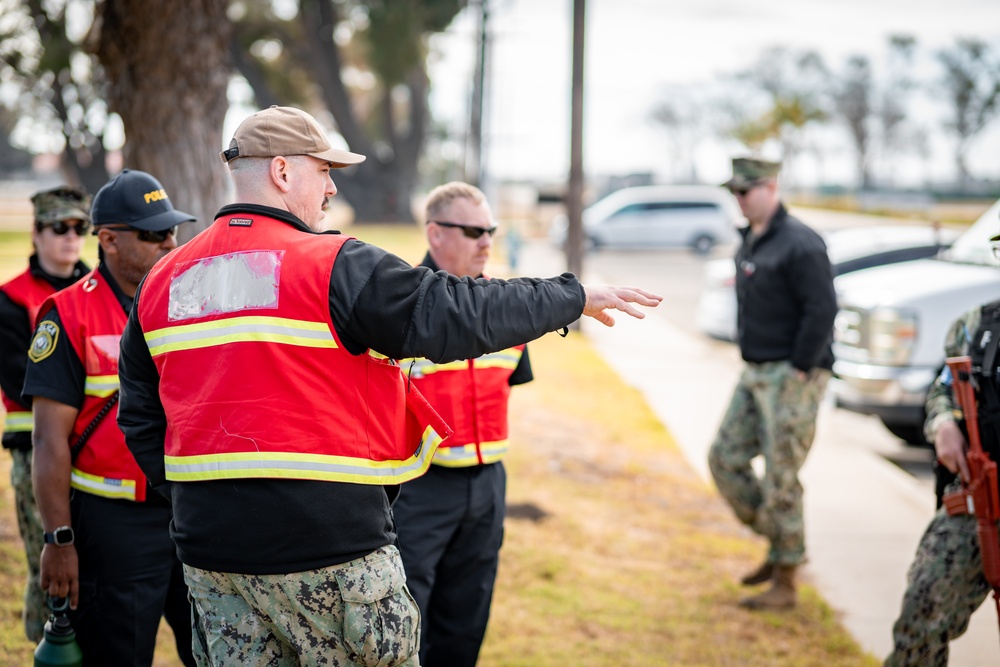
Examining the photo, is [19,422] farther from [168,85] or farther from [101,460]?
[168,85]

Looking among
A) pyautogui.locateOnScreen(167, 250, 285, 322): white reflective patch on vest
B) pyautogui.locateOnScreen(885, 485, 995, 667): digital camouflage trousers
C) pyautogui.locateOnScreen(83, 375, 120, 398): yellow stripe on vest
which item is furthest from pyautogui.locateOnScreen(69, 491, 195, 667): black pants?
pyautogui.locateOnScreen(885, 485, 995, 667): digital camouflage trousers

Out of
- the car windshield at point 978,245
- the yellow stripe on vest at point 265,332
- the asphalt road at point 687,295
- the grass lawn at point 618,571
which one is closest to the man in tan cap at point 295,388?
the yellow stripe on vest at point 265,332

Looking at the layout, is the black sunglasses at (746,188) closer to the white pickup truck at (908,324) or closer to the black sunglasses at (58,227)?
the white pickup truck at (908,324)

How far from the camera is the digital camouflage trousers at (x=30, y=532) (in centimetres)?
376

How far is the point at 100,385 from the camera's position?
3.22 metres

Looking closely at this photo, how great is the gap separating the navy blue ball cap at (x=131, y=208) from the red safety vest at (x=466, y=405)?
1.01 metres

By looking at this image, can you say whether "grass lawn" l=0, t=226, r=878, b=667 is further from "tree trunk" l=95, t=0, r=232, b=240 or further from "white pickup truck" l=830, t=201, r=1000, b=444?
"tree trunk" l=95, t=0, r=232, b=240

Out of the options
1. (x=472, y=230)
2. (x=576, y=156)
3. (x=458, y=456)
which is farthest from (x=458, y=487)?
(x=576, y=156)

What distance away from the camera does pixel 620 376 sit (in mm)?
12266

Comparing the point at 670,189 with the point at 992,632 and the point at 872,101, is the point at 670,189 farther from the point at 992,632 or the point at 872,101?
the point at 872,101

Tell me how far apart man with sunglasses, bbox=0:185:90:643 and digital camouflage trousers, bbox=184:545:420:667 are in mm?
1632

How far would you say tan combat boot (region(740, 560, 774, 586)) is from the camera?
5492 millimetres

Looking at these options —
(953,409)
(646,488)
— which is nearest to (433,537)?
(953,409)

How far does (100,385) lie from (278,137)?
4.15ft
